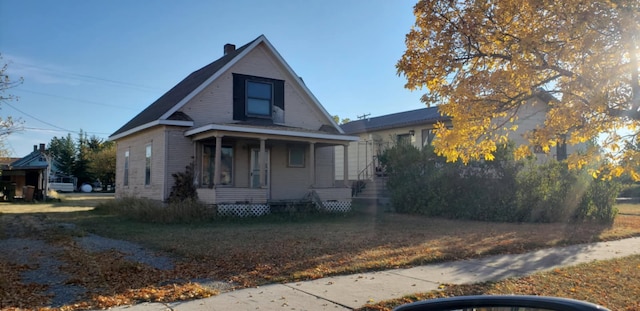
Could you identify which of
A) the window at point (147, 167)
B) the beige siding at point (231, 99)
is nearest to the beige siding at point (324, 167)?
the beige siding at point (231, 99)

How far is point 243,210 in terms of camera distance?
16.9 meters

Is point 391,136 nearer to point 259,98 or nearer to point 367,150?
point 367,150

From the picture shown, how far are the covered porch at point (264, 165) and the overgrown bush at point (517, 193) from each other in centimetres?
403

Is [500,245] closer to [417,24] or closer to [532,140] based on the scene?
[532,140]

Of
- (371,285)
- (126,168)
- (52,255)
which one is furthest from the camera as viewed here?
(126,168)

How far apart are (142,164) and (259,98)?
5.49 m

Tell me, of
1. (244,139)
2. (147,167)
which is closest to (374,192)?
(244,139)

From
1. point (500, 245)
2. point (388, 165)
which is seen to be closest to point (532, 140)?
point (500, 245)

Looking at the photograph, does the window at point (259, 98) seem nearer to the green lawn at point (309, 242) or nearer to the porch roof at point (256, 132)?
the porch roof at point (256, 132)

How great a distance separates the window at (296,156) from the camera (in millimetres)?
20328

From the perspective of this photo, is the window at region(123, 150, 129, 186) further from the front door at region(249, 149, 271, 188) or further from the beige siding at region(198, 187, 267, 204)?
the beige siding at region(198, 187, 267, 204)

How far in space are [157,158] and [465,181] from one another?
11161mm

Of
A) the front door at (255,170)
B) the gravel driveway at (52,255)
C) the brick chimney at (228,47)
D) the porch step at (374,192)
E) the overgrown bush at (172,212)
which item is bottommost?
the gravel driveway at (52,255)

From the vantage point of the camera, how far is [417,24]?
8336mm
